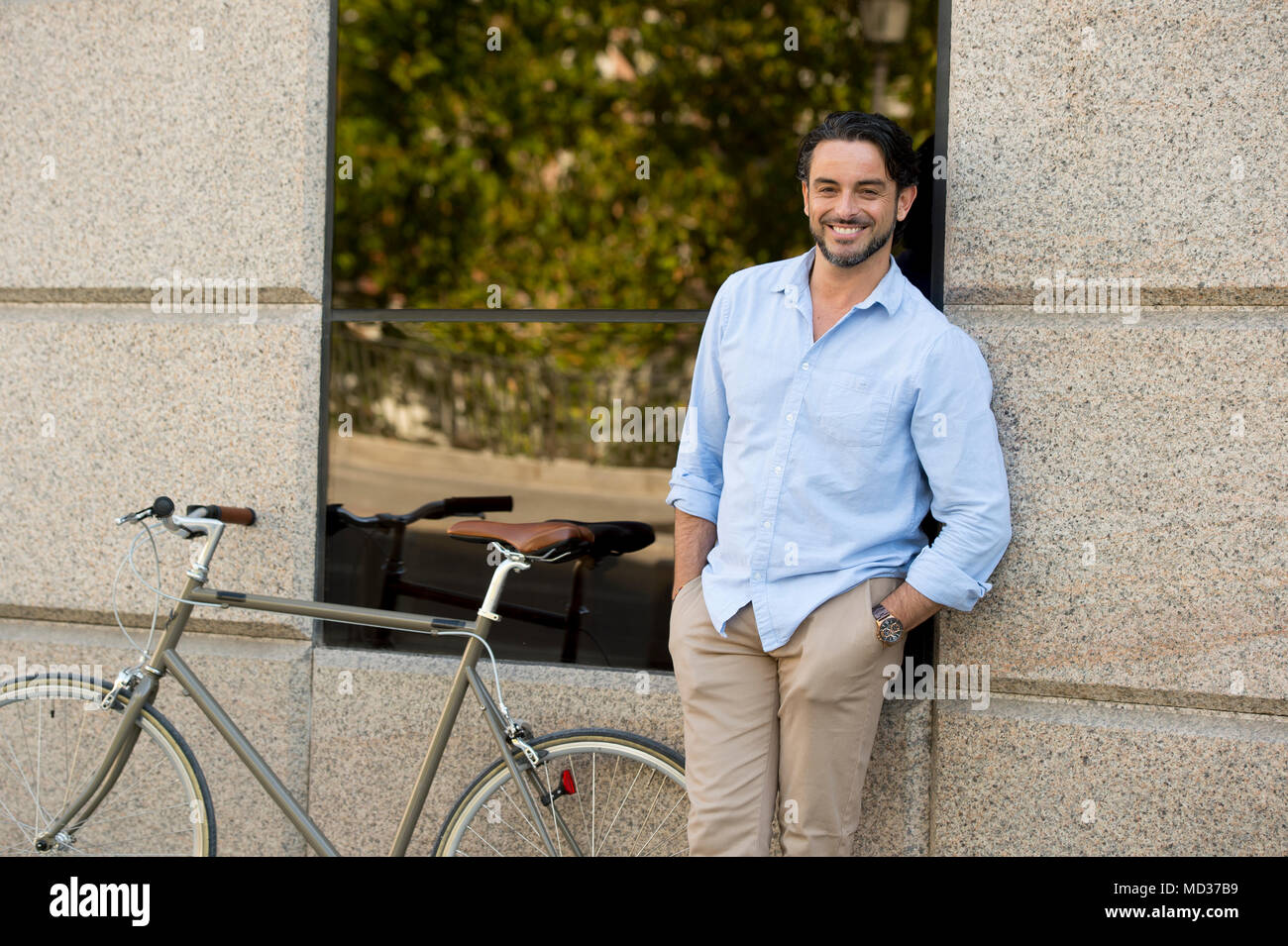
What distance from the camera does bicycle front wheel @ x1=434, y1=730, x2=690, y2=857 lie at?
113 inches

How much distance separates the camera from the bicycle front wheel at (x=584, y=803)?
2869mm

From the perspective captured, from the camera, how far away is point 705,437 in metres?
2.87

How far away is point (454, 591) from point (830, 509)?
1.57 metres

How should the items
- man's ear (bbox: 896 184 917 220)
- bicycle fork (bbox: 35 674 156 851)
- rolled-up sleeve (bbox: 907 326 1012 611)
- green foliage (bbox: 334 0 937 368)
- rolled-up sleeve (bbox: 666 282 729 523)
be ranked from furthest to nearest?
green foliage (bbox: 334 0 937 368)
bicycle fork (bbox: 35 674 156 851)
rolled-up sleeve (bbox: 666 282 729 523)
man's ear (bbox: 896 184 917 220)
rolled-up sleeve (bbox: 907 326 1012 611)

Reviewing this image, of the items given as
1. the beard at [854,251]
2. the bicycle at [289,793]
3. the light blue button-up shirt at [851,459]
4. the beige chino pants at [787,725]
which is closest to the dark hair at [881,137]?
the beard at [854,251]

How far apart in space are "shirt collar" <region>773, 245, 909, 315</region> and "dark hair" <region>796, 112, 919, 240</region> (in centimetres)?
20

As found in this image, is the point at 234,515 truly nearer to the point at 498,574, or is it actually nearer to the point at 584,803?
the point at 498,574

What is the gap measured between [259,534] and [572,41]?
7074 millimetres

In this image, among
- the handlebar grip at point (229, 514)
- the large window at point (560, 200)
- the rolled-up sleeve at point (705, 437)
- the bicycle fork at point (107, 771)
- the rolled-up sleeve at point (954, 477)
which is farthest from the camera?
the large window at point (560, 200)

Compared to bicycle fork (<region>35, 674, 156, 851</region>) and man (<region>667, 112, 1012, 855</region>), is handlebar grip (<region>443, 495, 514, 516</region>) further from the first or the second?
man (<region>667, 112, 1012, 855</region>)

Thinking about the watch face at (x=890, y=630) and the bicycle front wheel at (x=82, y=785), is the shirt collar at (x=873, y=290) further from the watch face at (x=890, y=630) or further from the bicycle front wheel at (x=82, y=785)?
the bicycle front wheel at (x=82, y=785)

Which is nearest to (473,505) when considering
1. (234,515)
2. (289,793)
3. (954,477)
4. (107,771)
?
(234,515)

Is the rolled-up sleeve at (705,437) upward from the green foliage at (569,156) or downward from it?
downward

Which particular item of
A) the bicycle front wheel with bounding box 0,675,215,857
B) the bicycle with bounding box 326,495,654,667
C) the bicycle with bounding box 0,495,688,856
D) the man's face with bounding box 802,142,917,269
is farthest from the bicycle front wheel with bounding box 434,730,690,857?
the man's face with bounding box 802,142,917,269
